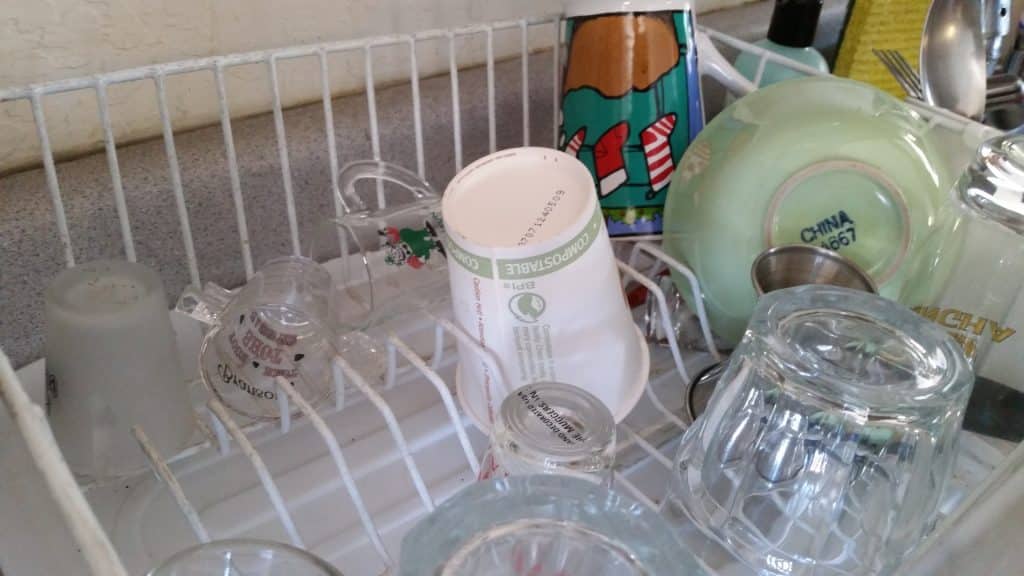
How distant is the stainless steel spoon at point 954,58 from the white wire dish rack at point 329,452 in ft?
0.80

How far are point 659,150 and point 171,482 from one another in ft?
1.17

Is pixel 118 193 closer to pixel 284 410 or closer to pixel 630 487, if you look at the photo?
pixel 284 410

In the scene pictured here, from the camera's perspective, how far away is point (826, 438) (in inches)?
14.1

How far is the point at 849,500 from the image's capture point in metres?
0.38

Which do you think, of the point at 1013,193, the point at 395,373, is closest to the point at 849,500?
the point at 1013,193

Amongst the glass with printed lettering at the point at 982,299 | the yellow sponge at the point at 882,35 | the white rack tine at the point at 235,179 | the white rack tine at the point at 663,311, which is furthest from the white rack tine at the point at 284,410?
the yellow sponge at the point at 882,35

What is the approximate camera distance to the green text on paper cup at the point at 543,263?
1.26 feet

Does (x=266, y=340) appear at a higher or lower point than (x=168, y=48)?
lower

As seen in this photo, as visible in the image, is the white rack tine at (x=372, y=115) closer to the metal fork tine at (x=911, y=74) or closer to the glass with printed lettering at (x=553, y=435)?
the glass with printed lettering at (x=553, y=435)

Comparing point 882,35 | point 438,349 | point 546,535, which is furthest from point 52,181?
point 882,35

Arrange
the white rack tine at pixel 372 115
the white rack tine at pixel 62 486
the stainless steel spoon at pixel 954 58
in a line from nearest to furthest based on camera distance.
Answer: the white rack tine at pixel 62 486
the white rack tine at pixel 372 115
the stainless steel spoon at pixel 954 58

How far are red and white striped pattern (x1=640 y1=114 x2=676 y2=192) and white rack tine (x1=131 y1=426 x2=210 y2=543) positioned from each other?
0.34m

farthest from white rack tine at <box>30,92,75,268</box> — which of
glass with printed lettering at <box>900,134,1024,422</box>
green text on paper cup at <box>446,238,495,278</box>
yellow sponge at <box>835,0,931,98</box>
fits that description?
yellow sponge at <box>835,0,931,98</box>

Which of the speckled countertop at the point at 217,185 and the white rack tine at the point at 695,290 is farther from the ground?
the speckled countertop at the point at 217,185
